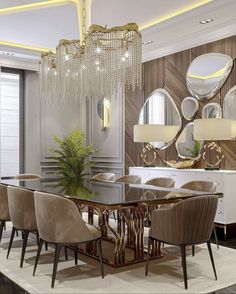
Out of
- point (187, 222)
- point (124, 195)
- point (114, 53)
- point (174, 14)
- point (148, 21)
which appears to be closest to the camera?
point (187, 222)

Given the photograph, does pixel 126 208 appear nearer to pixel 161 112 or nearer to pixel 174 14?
pixel 174 14

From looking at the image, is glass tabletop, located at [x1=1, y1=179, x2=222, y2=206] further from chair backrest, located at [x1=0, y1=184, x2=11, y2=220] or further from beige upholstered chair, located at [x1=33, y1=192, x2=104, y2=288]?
chair backrest, located at [x1=0, y1=184, x2=11, y2=220]

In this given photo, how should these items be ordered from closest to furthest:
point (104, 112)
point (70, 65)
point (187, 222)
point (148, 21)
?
point (187, 222), point (70, 65), point (148, 21), point (104, 112)

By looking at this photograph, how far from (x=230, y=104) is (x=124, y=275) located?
3.08 meters

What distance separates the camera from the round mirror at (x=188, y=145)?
5923 mm

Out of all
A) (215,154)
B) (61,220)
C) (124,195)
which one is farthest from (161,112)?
(61,220)

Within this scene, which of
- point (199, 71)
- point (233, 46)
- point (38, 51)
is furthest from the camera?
point (38, 51)

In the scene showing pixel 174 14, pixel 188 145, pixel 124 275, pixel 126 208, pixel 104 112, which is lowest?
pixel 124 275

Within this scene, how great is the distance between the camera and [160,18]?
564 cm

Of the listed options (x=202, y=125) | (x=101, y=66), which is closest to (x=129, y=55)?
(x=101, y=66)

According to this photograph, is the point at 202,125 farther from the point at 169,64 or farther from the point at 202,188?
the point at 169,64

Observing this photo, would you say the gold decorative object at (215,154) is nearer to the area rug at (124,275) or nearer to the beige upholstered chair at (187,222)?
the area rug at (124,275)

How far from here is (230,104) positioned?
5.45 metres

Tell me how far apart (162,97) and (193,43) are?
1139 mm
